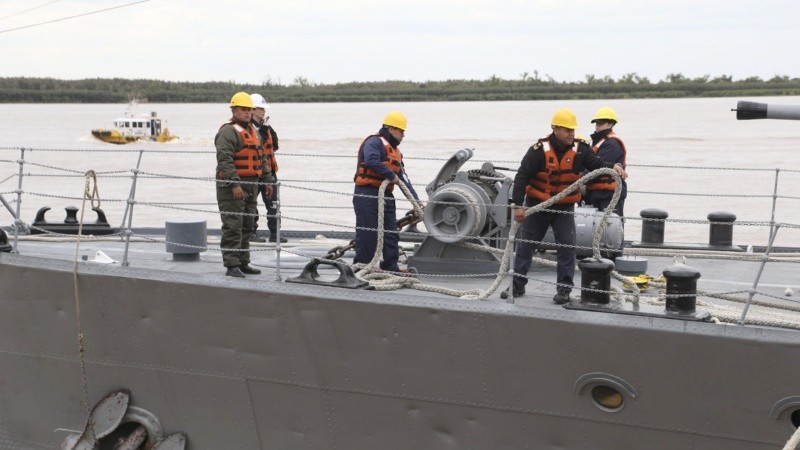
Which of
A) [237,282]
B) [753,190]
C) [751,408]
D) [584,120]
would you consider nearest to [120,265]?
[237,282]

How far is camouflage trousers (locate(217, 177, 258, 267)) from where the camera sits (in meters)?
8.40

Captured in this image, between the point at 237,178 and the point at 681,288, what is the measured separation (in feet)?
11.2

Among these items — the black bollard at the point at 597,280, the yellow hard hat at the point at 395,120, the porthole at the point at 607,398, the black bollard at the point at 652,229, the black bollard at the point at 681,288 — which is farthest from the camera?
the black bollard at the point at 652,229

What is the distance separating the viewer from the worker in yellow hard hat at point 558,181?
7.63 meters

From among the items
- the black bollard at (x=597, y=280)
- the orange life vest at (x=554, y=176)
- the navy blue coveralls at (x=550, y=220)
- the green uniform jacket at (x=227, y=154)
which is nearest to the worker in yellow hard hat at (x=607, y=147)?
the navy blue coveralls at (x=550, y=220)

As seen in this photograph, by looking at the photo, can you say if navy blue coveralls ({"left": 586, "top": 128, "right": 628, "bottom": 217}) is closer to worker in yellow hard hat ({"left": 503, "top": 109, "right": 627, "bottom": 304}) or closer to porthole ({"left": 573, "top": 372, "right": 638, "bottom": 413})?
worker in yellow hard hat ({"left": 503, "top": 109, "right": 627, "bottom": 304})

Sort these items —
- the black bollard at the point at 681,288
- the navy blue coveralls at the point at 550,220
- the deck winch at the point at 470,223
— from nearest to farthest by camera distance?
1. the black bollard at the point at 681,288
2. the navy blue coveralls at the point at 550,220
3. the deck winch at the point at 470,223

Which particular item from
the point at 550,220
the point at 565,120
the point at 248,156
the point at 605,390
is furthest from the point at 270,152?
the point at 605,390

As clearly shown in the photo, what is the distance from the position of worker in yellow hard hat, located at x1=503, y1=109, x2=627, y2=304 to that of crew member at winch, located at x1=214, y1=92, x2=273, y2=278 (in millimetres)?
2102

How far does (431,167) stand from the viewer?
97.7 ft

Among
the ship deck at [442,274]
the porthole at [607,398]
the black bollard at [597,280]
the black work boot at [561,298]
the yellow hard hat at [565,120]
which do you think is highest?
the yellow hard hat at [565,120]

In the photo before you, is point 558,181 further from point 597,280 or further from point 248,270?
point 248,270

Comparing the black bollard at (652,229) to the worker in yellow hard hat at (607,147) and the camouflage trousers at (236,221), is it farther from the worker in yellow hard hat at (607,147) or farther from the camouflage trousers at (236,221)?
the camouflage trousers at (236,221)

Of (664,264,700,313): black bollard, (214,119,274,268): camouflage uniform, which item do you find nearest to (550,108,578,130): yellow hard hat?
(664,264,700,313): black bollard
